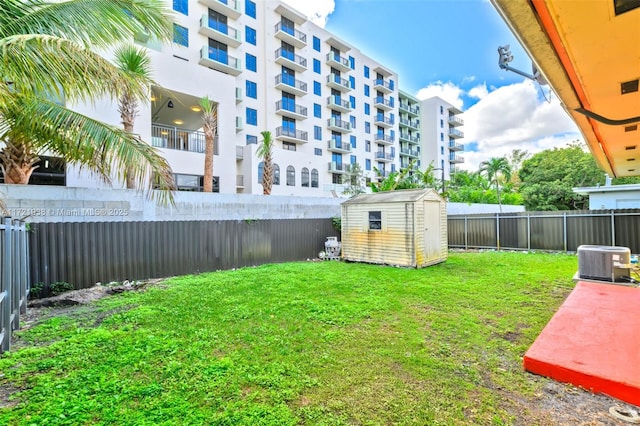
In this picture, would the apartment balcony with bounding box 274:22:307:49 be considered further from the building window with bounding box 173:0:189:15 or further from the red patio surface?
the red patio surface

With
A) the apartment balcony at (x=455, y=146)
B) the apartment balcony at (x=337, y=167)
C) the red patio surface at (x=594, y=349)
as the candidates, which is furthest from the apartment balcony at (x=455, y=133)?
the red patio surface at (x=594, y=349)

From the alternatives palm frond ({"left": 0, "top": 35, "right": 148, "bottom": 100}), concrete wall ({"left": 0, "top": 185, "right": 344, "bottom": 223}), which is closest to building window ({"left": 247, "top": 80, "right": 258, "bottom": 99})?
concrete wall ({"left": 0, "top": 185, "right": 344, "bottom": 223})

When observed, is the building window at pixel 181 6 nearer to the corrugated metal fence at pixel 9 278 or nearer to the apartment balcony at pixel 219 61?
the apartment balcony at pixel 219 61

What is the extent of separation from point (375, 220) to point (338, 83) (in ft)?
83.2

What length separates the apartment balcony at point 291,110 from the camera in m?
26.3

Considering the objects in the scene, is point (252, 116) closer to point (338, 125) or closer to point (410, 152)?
point (338, 125)

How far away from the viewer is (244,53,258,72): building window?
2469 cm

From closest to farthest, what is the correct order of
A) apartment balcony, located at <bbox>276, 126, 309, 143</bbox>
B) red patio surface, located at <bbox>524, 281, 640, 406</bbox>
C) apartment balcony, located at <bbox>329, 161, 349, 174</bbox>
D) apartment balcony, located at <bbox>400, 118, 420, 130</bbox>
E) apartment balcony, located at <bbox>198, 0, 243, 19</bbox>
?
1. red patio surface, located at <bbox>524, 281, 640, 406</bbox>
2. apartment balcony, located at <bbox>198, 0, 243, 19</bbox>
3. apartment balcony, located at <bbox>276, 126, 309, 143</bbox>
4. apartment balcony, located at <bbox>329, 161, 349, 174</bbox>
5. apartment balcony, located at <bbox>400, 118, 420, 130</bbox>

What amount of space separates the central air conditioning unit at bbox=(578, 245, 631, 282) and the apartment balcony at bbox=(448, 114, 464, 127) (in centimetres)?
4728

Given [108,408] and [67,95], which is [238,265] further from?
[108,408]

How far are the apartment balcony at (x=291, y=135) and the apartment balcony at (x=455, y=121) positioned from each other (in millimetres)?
31503

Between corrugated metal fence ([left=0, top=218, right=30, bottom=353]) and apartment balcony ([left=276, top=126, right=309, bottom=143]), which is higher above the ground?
apartment balcony ([left=276, top=126, right=309, bottom=143])

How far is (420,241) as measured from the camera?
9.45 m

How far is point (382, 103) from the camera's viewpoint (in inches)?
1469
